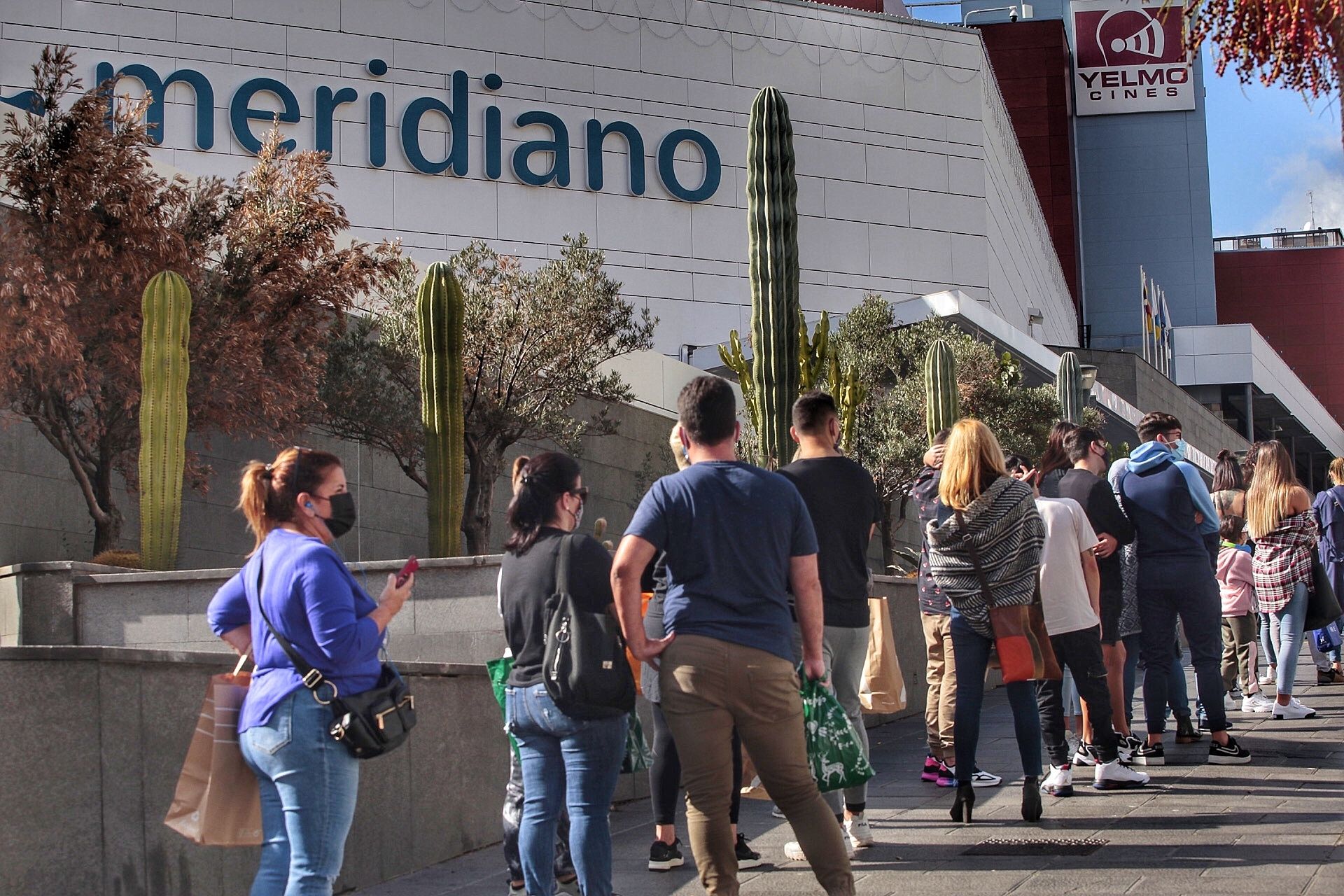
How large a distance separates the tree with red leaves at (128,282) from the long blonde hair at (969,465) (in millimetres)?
10637

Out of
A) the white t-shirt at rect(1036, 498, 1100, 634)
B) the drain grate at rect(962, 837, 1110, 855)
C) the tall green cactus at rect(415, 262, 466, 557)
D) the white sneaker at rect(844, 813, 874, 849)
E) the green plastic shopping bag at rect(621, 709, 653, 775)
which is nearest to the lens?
the green plastic shopping bag at rect(621, 709, 653, 775)

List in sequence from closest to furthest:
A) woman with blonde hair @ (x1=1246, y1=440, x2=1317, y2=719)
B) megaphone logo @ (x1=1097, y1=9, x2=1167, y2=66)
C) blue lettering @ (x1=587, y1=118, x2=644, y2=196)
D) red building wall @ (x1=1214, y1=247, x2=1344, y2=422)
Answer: woman with blonde hair @ (x1=1246, y1=440, x2=1317, y2=719) < blue lettering @ (x1=587, y1=118, x2=644, y2=196) < megaphone logo @ (x1=1097, y1=9, x2=1167, y2=66) < red building wall @ (x1=1214, y1=247, x2=1344, y2=422)

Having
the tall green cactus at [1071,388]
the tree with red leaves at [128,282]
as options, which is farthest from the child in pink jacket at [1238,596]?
the tall green cactus at [1071,388]

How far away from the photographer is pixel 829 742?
477cm

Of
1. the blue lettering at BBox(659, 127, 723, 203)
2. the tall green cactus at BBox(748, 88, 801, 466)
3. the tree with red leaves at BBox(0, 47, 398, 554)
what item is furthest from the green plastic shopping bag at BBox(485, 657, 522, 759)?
the blue lettering at BBox(659, 127, 723, 203)

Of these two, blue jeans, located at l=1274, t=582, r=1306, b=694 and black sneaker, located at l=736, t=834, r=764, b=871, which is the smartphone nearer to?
black sneaker, located at l=736, t=834, r=764, b=871

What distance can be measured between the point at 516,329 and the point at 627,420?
3.69 m

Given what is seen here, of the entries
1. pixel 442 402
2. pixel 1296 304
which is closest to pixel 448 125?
pixel 442 402

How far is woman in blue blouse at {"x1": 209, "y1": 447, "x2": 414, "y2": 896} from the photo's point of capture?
377 centimetres

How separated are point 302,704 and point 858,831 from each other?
2618mm

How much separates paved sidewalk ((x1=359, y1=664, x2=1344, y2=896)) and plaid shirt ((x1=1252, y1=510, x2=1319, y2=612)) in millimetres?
1641

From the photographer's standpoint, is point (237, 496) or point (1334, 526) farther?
point (237, 496)

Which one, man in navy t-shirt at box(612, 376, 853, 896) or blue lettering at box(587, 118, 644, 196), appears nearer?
man in navy t-shirt at box(612, 376, 853, 896)

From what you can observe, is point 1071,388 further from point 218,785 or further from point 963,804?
point 218,785
